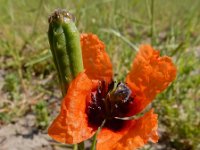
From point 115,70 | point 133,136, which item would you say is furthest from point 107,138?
point 115,70

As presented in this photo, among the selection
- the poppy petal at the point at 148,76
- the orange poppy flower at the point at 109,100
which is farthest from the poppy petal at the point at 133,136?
the poppy petal at the point at 148,76

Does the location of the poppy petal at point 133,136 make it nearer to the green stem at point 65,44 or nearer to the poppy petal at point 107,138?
the poppy petal at point 107,138

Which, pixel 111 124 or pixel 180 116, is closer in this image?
pixel 111 124

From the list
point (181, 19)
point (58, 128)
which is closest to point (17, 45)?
point (181, 19)

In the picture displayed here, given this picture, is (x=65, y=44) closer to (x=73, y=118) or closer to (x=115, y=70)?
(x=73, y=118)

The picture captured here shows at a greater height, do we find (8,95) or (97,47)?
(97,47)

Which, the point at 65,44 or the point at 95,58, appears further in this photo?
the point at 95,58

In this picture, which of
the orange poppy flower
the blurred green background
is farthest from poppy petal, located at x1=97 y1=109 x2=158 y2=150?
the blurred green background

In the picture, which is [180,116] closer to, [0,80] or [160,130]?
[160,130]
